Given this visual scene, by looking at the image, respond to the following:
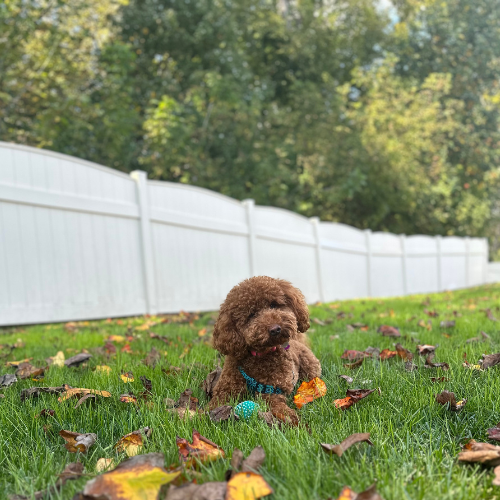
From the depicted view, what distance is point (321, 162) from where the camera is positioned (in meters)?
16.6

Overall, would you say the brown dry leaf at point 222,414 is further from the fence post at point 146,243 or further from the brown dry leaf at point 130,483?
the fence post at point 146,243

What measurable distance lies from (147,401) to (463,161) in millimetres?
23102

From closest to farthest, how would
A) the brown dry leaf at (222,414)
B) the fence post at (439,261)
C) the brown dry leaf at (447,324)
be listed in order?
the brown dry leaf at (222,414)
the brown dry leaf at (447,324)
the fence post at (439,261)

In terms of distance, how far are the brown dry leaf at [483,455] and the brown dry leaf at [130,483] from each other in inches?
37.2

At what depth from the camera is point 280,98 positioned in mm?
19547

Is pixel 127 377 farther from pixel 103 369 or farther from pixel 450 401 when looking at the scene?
pixel 450 401

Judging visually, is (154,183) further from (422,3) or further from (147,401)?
(422,3)

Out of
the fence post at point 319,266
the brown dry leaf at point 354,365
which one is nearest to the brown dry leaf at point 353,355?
the brown dry leaf at point 354,365

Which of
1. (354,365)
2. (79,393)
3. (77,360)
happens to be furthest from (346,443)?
(77,360)

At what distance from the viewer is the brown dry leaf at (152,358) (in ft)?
10.2

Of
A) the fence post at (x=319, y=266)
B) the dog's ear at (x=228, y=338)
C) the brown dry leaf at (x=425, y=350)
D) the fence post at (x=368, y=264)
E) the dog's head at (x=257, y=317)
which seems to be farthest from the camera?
the fence post at (x=368, y=264)

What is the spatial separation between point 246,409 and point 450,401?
3.04 ft

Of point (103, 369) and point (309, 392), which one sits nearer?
point (309, 392)

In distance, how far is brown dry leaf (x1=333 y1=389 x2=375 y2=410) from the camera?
211 cm
